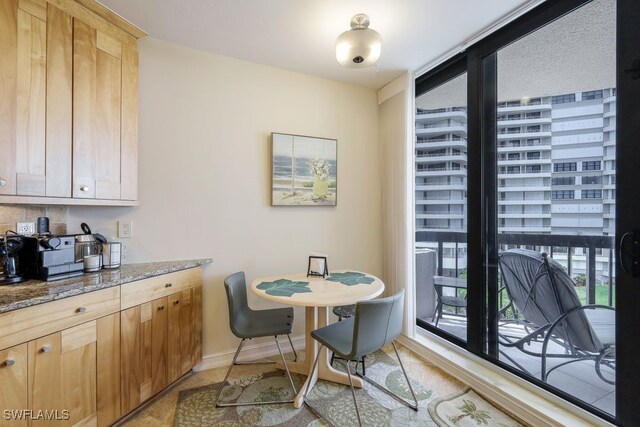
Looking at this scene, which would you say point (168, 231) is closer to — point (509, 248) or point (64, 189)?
point (64, 189)

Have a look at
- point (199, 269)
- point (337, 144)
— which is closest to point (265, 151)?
point (337, 144)

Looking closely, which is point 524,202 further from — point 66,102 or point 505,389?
point 66,102

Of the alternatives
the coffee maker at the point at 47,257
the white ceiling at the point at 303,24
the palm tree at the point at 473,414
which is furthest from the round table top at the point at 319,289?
the white ceiling at the point at 303,24

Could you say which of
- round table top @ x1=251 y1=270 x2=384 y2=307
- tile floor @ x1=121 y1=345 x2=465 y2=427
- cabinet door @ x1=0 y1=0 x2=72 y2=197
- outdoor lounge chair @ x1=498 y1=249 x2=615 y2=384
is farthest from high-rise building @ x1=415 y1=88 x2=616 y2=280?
cabinet door @ x1=0 y1=0 x2=72 y2=197

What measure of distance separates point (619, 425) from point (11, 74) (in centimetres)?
366

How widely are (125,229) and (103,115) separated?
809 mm

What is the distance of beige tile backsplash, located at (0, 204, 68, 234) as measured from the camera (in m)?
1.64

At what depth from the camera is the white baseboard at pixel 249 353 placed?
228 centimetres

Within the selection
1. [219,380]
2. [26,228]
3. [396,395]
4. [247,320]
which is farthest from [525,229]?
[26,228]

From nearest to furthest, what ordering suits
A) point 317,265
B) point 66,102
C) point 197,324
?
1. point 66,102
2. point 197,324
3. point 317,265

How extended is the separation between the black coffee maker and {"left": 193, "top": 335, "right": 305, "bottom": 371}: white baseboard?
132 centimetres

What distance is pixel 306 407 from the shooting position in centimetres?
181

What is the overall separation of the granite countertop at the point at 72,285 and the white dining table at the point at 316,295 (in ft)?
2.29

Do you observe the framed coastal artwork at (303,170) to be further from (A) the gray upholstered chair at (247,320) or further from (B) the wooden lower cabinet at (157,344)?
(B) the wooden lower cabinet at (157,344)
